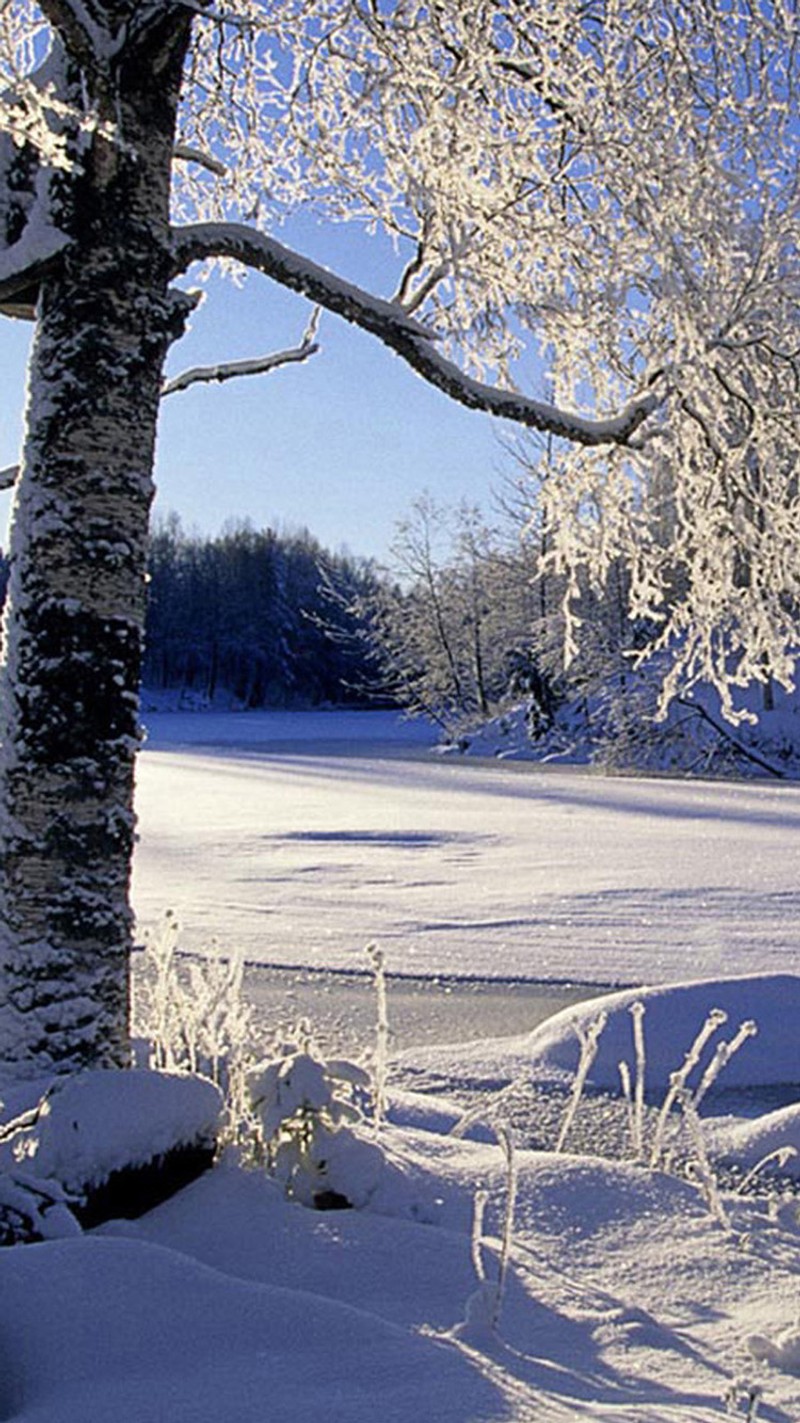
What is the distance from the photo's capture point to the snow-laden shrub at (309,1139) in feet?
8.68

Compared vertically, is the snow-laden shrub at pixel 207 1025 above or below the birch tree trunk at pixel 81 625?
below

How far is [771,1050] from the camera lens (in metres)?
4.90

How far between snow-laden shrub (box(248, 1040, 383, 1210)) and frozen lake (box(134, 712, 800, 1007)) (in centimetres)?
65

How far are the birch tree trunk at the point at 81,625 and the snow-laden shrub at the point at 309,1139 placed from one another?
2.23 feet

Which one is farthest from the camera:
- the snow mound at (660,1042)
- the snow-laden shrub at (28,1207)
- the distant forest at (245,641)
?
the distant forest at (245,641)

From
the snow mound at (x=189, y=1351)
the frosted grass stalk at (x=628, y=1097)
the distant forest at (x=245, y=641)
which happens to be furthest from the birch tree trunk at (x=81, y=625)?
the distant forest at (x=245, y=641)

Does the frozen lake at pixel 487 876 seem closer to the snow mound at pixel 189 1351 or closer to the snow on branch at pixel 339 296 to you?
the snow mound at pixel 189 1351

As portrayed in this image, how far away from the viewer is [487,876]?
30.6 feet

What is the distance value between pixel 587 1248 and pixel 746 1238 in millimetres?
382

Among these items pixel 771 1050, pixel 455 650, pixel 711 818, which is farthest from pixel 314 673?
pixel 771 1050

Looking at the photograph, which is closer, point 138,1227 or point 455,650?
point 138,1227

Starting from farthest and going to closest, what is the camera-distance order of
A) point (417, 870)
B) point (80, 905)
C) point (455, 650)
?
point (455, 650) < point (417, 870) < point (80, 905)

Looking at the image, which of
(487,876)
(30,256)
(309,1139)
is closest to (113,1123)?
(309,1139)

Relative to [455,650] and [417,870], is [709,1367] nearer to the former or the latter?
[417,870]
